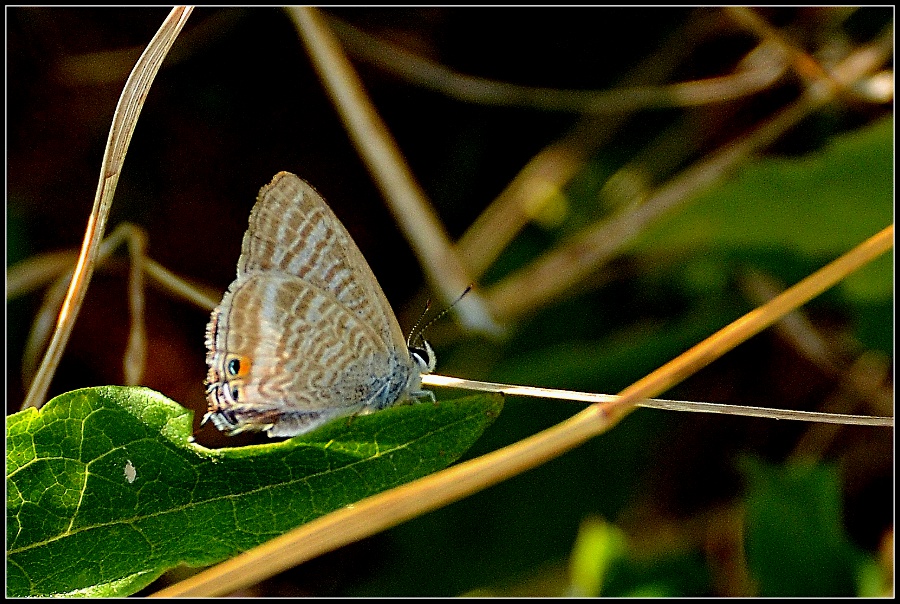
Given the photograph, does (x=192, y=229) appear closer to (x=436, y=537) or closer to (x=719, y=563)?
(x=436, y=537)

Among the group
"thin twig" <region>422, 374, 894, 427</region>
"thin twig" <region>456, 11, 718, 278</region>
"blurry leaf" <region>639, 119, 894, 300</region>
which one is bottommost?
"thin twig" <region>422, 374, 894, 427</region>

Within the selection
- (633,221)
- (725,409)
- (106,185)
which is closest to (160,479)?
(106,185)

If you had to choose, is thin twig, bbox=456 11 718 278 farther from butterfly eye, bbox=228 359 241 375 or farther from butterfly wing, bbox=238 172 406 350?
butterfly eye, bbox=228 359 241 375

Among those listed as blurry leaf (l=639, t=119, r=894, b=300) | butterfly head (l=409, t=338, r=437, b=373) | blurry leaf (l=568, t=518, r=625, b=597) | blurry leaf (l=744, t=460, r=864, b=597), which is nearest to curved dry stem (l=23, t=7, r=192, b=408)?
butterfly head (l=409, t=338, r=437, b=373)

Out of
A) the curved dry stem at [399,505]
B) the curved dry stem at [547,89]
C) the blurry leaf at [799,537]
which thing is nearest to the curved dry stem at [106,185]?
the curved dry stem at [399,505]

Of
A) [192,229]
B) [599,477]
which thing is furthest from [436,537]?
[192,229]
